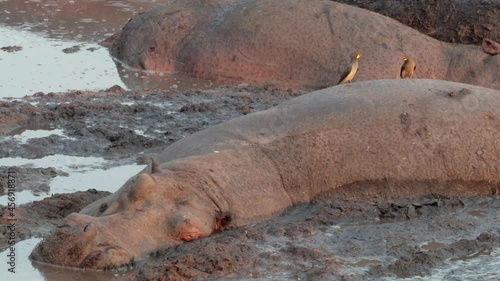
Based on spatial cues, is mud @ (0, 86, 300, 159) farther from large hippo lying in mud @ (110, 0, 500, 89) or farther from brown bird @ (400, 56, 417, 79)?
brown bird @ (400, 56, 417, 79)

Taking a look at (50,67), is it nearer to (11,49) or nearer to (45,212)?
(11,49)

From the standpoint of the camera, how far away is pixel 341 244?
6793 mm

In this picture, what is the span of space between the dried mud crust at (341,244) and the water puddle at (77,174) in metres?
1.49

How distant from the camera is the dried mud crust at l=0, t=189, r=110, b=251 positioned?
22.3ft

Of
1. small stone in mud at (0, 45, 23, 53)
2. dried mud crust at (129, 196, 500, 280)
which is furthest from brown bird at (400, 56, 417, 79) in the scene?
small stone in mud at (0, 45, 23, 53)

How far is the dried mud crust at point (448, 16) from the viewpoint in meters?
12.1

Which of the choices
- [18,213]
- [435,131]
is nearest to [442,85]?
[435,131]

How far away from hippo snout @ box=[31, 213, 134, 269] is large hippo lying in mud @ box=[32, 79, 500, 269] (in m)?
0.45

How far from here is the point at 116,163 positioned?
8570mm

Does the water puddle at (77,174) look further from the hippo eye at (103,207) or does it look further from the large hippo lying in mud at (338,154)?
the hippo eye at (103,207)

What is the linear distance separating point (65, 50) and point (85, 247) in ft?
24.3

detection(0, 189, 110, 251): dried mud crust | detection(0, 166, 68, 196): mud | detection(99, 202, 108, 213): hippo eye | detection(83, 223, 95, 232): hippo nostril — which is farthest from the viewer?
detection(0, 166, 68, 196): mud

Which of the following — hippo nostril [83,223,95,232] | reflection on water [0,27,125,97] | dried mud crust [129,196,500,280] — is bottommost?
reflection on water [0,27,125,97]

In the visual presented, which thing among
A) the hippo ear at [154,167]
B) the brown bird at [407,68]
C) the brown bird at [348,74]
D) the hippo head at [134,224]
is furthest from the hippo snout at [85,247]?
the brown bird at [407,68]
